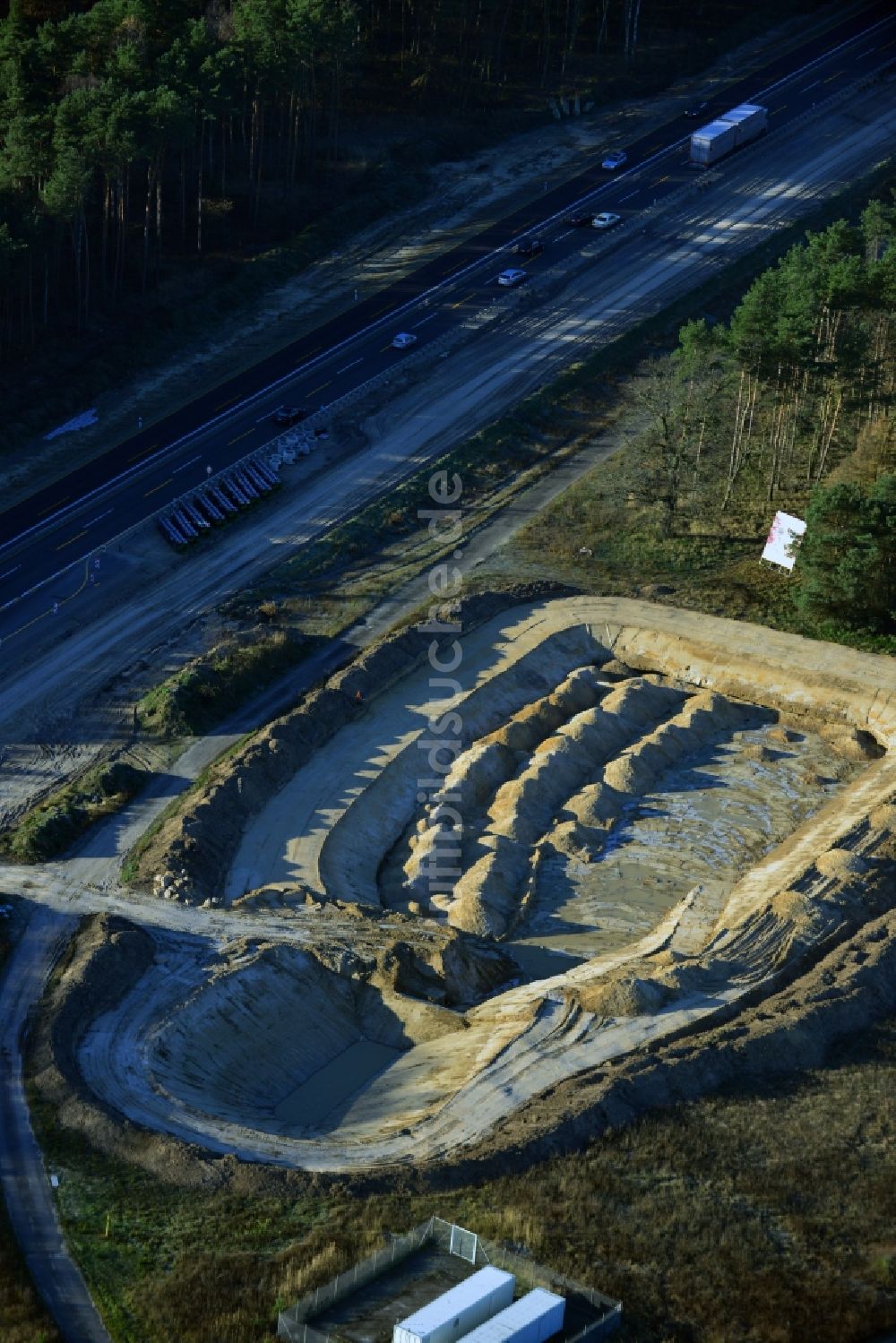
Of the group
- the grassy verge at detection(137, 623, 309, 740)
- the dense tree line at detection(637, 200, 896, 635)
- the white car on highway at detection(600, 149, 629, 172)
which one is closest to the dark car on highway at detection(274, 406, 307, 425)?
the dense tree line at detection(637, 200, 896, 635)

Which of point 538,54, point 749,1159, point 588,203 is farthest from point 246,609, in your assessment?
point 538,54

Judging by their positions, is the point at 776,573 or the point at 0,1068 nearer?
the point at 0,1068

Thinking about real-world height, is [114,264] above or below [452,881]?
above

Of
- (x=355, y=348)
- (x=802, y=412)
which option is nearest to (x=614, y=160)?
(x=355, y=348)

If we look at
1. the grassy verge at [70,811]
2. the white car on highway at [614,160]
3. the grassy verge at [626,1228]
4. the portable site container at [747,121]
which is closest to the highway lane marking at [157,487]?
the grassy verge at [70,811]

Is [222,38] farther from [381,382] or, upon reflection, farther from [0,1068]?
[0,1068]

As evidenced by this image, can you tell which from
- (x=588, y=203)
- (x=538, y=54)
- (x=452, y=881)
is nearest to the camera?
(x=452, y=881)

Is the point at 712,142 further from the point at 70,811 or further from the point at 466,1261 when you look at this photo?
the point at 466,1261
